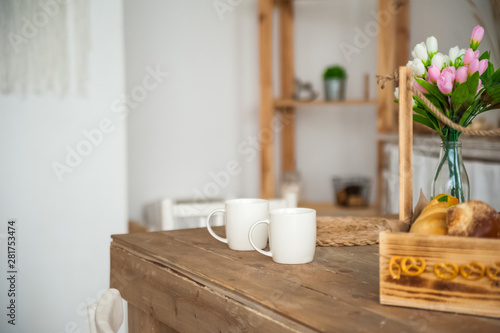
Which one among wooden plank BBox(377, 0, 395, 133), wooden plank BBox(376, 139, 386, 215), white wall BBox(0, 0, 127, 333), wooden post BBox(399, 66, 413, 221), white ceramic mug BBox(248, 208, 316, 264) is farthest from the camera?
wooden plank BBox(376, 139, 386, 215)

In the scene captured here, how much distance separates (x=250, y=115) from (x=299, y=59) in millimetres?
439

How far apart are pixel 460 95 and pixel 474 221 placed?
32cm

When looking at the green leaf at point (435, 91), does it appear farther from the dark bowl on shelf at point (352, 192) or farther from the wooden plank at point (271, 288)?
the dark bowl on shelf at point (352, 192)

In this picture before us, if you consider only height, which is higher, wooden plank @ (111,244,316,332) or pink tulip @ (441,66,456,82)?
pink tulip @ (441,66,456,82)

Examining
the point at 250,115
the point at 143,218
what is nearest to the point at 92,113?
the point at 143,218

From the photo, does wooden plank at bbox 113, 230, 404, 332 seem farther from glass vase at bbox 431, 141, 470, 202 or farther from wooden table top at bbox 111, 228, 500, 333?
glass vase at bbox 431, 141, 470, 202

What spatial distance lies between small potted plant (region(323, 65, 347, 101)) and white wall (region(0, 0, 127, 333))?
107 cm

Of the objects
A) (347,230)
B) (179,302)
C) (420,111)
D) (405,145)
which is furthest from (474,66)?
(179,302)

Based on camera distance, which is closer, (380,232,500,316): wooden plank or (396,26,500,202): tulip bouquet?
(380,232,500,316): wooden plank

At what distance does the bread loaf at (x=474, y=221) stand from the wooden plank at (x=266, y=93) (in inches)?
77.3

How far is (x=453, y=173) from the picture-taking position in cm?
93

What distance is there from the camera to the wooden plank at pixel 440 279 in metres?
0.61

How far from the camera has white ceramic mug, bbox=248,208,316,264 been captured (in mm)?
842

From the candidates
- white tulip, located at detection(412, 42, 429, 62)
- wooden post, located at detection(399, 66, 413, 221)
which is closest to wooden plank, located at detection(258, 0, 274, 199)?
white tulip, located at detection(412, 42, 429, 62)
